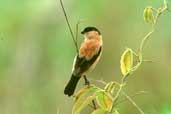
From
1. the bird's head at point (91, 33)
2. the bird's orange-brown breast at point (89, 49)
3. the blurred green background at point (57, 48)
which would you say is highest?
the bird's head at point (91, 33)

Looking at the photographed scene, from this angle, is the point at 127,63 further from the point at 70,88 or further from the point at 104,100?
the point at 70,88

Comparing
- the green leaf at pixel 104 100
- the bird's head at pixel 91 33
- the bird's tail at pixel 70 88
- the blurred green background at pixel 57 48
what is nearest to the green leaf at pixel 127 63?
the green leaf at pixel 104 100

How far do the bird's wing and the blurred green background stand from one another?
0.95m

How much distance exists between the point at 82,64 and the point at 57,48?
3.93ft

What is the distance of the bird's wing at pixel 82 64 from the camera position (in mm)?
1089

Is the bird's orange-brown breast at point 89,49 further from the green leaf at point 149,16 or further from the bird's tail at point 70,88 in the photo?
the green leaf at point 149,16

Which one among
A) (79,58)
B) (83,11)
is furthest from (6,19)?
(79,58)

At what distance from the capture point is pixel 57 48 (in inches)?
89.7

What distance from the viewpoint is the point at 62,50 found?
225 cm

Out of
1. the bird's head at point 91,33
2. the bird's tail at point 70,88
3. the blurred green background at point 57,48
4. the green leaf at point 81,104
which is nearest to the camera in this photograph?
the green leaf at point 81,104

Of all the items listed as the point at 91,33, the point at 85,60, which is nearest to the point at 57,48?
the point at 91,33

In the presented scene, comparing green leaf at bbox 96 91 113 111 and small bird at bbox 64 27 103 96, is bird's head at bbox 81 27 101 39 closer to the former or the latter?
small bird at bbox 64 27 103 96

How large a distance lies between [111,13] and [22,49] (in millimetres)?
384

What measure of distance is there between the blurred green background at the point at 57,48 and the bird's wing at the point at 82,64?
0.95 m
